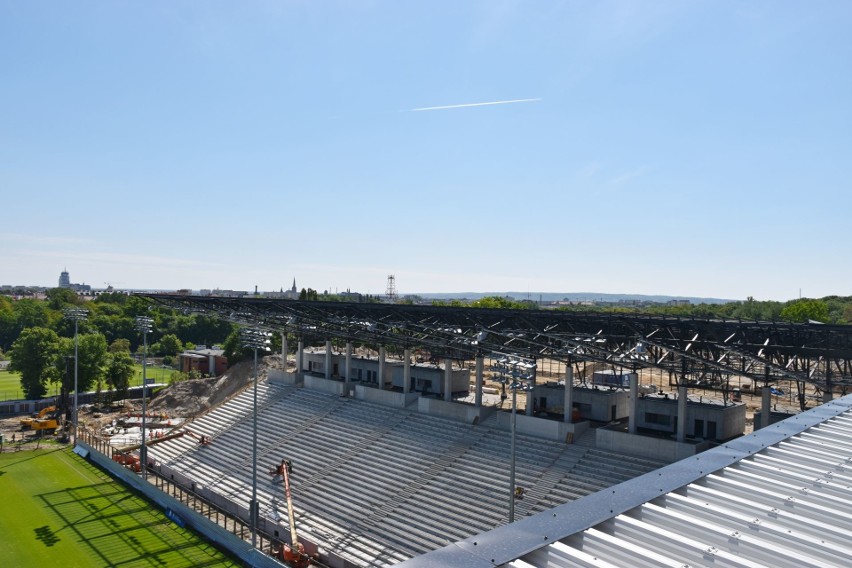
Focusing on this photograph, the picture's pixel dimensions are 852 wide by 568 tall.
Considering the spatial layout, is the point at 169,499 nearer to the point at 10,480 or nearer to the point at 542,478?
the point at 10,480

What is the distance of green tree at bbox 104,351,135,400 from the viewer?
62.9 meters

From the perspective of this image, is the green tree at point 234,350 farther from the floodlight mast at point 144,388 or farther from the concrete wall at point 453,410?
the concrete wall at point 453,410

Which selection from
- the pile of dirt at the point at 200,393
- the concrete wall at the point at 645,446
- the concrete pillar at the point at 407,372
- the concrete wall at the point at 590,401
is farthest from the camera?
the pile of dirt at the point at 200,393

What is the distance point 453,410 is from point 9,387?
66.1 m

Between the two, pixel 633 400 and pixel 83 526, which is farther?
pixel 83 526

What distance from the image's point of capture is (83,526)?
3259cm

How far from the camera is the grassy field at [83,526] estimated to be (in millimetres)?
28892

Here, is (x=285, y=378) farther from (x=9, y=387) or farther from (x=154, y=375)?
(x=9, y=387)

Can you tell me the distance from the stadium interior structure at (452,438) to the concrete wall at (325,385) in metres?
0.79

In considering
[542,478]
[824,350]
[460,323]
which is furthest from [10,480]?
[824,350]

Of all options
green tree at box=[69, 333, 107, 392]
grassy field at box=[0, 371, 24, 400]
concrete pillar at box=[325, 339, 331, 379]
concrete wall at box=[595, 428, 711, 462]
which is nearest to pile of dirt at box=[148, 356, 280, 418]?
green tree at box=[69, 333, 107, 392]

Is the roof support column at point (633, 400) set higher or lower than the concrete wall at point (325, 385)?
higher

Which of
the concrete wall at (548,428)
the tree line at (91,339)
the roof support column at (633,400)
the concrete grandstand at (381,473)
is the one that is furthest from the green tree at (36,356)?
the roof support column at (633,400)

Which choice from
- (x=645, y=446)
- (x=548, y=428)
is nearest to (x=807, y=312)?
(x=548, y=428)
